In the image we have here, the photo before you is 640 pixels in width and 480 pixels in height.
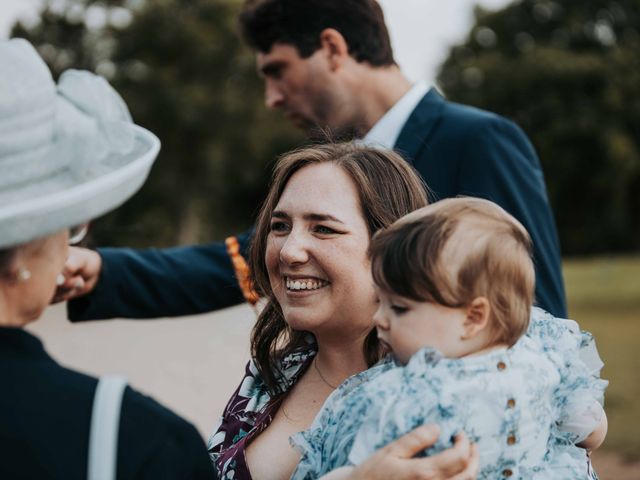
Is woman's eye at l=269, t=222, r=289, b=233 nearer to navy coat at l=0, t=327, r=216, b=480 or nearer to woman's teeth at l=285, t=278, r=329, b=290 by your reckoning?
woman's teeth at l=285, t=278, r=329, b=290

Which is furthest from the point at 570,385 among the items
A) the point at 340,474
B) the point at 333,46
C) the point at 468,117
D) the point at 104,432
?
the point at 333,46

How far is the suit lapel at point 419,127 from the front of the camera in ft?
11.6

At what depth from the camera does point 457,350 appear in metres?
2.03

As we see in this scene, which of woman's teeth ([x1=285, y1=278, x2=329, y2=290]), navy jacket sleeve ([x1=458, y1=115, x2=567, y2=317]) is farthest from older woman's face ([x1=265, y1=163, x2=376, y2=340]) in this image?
navy jacket sleeve ([x1=458, y1=115, x2=567, y2=317])

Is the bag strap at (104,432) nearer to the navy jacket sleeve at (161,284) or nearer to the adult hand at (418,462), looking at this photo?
the adult hand at (418,462)

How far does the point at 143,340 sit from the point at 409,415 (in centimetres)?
596

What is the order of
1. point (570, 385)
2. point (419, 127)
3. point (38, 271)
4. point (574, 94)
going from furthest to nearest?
point (574, 94)
point (419, 127)
point (570, 385)
point (38, 271)

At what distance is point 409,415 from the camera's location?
1941 mm

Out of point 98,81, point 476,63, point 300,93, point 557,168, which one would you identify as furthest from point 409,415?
point 476,63

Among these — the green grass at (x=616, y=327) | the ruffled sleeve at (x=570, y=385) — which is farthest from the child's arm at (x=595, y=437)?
the green grass at (x=616, y=327)

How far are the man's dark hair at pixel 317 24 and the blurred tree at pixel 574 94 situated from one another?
26825 millimetres

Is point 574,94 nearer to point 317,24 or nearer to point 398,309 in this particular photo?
point 317,24

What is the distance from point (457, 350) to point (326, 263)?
2.19ft

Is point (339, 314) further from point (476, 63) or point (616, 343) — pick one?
point (476, 63)
